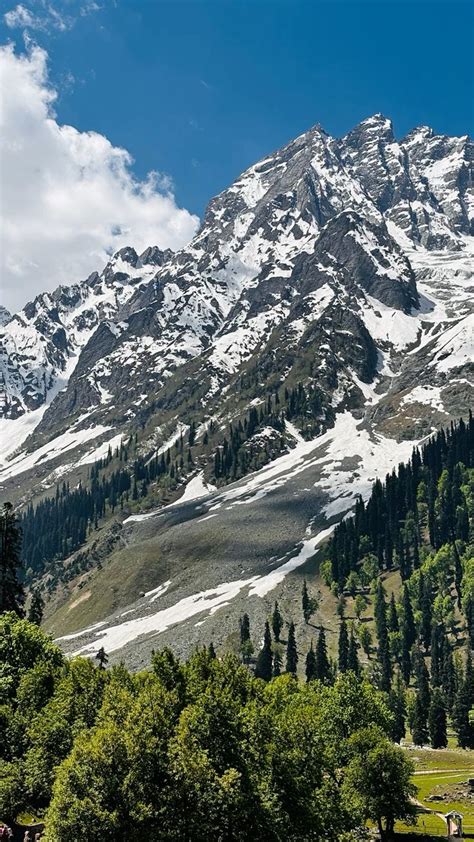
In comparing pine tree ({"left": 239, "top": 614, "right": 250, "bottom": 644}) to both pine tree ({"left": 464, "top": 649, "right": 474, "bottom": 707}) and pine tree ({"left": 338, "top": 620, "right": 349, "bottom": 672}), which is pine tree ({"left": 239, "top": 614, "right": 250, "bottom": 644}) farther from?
pine tree ({"left": 464, "top": 649, "right": 474, "bottom": 707})

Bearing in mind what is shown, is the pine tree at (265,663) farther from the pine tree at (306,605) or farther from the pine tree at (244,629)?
the pine tree at (306,605)

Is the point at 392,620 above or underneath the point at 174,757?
underneath

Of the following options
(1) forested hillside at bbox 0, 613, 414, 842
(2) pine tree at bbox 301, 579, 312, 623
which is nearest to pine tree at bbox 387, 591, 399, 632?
(2) pine tree at bbox 301, 579, 312, 623

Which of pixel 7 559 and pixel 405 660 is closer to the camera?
pixel 7 559

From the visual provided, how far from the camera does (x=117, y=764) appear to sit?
141 feet

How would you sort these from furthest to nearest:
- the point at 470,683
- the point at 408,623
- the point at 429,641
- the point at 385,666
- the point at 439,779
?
the point at 408,623 < the point at 429,641 < the point at 385,666 < the point at 470,683 < the point at 439,779

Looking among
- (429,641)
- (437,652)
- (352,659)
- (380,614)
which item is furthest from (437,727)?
(380,614)

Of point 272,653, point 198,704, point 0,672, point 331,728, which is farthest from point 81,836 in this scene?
point 272,653

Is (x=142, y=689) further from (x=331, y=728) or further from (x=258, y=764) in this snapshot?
(x=331, y=728)

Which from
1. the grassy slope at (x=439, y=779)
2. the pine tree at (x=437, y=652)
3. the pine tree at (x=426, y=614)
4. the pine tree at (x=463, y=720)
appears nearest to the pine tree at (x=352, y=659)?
the pine tree at (x=437, y=652)

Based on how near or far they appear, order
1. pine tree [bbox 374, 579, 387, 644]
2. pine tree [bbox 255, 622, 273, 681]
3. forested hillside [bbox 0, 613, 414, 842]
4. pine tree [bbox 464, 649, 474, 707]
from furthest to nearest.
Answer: pine tree [bbox 374, 579, 387, 644]
pine tree [bbox 255, 622, 273, 681]
pine tree [bbox 464, 649, 474, 707]
forested hillside [bbox 0, 613, 414, 842]

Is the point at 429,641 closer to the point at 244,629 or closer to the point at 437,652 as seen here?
the point at 437,652

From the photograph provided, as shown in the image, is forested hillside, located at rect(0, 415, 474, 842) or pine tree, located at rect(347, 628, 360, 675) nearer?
forested hillside, located at rect(0, 415, 474, 842)

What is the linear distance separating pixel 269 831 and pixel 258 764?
13.9 ft
